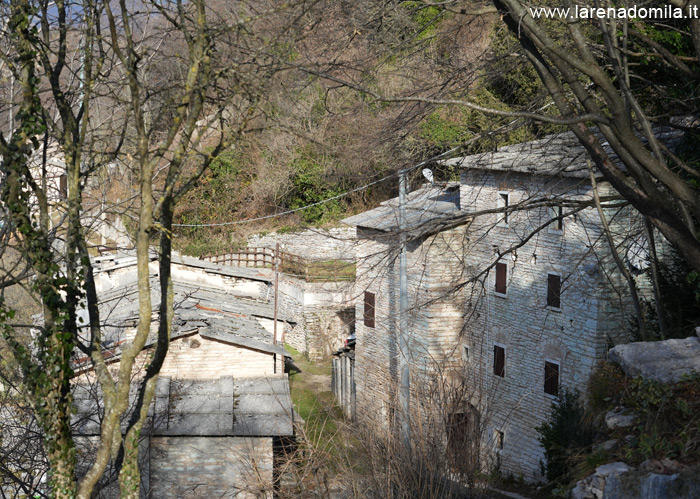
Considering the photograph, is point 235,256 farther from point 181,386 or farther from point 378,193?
point 181,386

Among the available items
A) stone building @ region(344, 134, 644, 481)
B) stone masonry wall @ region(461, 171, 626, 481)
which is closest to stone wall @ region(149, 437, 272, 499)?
stone building @ region(344, 134, 644, 481)

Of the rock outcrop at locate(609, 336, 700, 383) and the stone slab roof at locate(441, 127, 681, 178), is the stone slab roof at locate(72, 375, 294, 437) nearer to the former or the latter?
the stone slab roof at locate(441, 127, 681, 178)

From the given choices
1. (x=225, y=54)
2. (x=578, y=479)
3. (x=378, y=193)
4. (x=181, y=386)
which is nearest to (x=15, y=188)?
(x=225, y=54)

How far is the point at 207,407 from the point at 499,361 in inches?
316

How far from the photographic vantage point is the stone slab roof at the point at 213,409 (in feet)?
38.6

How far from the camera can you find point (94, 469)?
5.72 m

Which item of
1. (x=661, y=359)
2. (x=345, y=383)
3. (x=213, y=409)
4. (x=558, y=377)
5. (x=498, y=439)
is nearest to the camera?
(x=661, y=359)

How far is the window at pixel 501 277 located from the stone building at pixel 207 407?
572 centimetres

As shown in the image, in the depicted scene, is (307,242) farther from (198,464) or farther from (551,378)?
(198,464)

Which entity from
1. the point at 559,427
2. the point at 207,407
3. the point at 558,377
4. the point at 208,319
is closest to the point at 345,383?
the point at 558,377

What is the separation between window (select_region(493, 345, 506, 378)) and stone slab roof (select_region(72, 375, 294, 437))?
6.22 meters


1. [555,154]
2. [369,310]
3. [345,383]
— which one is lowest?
[345,383]

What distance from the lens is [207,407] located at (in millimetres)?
12469

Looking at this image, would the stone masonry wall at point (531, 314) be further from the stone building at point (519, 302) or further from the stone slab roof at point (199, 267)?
the stone slab roof at point (199, 267)
